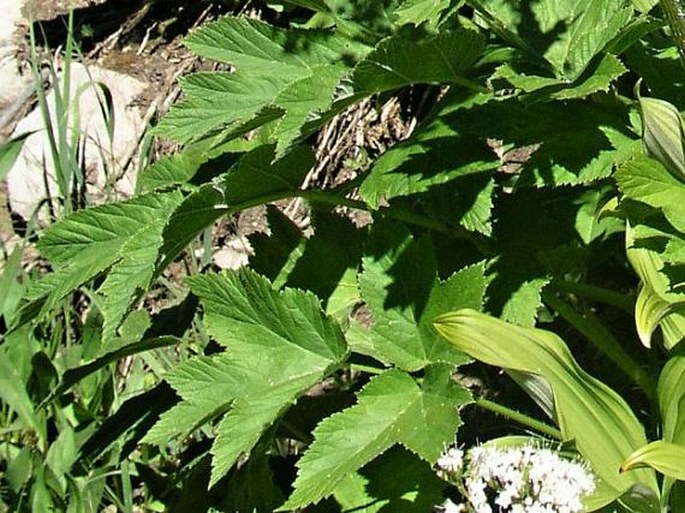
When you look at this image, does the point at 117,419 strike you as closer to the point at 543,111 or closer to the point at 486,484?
the point at 486,484

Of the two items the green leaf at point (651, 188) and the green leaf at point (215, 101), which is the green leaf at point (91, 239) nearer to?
the green leaf at point (215, 101)

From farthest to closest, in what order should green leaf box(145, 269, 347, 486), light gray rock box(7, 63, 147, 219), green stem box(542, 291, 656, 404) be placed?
1. light gray rock box(7, 63, 147, 219)
2. green stem box(542, 291, 656, 404)
3. green leaf box(145, 269, 347, 486)

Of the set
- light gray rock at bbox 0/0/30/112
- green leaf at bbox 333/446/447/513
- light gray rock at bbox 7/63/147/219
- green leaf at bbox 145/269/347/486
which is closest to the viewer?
green leaf at bbox 145/269/347/486

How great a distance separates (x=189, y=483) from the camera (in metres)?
1.96

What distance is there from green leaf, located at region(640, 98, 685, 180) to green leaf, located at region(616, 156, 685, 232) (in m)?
0.02

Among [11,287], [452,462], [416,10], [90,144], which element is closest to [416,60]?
→ [416,10]

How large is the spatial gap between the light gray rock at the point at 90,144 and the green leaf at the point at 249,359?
198 centimetres

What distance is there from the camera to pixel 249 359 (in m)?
1.70

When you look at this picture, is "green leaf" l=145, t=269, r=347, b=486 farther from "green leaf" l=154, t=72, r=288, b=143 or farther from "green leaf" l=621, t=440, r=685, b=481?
"green leaf" l=621, t=440, r=685, b=481

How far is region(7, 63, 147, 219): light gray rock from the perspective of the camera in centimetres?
374

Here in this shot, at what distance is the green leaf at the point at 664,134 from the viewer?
150 cm

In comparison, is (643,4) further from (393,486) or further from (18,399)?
(18,399)

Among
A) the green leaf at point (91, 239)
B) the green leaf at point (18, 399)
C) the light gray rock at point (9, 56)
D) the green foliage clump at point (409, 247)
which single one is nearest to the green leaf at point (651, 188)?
the green foliage clump at point (409, 247)

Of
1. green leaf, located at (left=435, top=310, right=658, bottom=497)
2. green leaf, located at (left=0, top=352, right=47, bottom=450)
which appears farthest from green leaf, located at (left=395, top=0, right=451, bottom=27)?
green leaf, located at (left=0, top=352, right=47, bottom=450)
